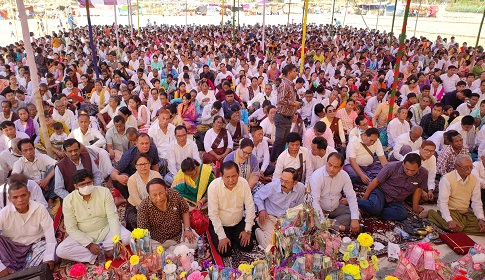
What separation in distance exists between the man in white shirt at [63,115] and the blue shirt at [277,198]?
12.9 feet

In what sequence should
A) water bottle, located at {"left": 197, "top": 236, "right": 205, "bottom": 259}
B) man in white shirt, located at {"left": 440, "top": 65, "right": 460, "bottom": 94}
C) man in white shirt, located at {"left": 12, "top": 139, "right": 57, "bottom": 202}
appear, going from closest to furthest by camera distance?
water bottle, located at {"left": 197, "top": 236, "right": 205, "bottom": 259}, man in white shirt, located at {"left": 12, "top": 139, "right": 57, "bottom": 202}, man in white shirt, located at {"left": 440, "top": 65, "right": 460, "bottom": 94}

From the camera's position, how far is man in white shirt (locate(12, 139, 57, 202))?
442 cm

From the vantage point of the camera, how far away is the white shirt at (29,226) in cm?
331

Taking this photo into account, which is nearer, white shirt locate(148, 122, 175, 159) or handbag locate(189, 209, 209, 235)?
handbag locate(189, 209, 209, 235)

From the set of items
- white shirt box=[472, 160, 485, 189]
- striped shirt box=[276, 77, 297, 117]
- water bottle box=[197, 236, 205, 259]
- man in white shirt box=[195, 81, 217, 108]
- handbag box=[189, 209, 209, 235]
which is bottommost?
water bottle box=[197, 236, 205, 259]

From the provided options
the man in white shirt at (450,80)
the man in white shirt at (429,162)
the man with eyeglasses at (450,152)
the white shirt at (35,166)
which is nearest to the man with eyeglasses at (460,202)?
the man in white shirt at (429,162)

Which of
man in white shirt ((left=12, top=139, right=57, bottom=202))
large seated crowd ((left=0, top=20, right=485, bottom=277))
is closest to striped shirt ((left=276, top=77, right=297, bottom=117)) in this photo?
A: large seated crowd ((left=0, top=20, right=485, bottom=277))

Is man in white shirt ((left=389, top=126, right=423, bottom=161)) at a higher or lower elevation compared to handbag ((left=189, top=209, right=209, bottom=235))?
higher

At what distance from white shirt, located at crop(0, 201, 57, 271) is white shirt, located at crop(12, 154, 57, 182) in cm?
129

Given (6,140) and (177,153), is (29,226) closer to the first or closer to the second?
(177,153)

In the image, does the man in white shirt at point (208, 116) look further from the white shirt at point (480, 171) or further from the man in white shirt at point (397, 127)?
the white shirt at point (480, 171)

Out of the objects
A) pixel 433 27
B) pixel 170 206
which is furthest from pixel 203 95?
pixel 433 27

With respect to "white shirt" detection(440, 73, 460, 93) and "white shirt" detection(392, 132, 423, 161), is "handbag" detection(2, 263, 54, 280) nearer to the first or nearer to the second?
"white shirt" detection(392, 132, 423, 161)

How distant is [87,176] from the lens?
3406mm
